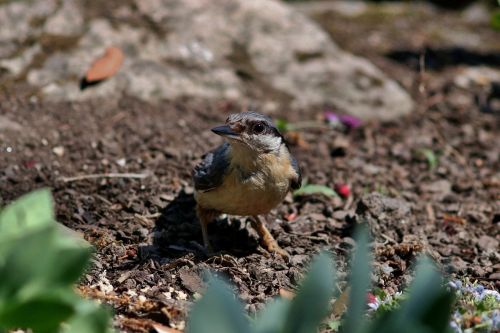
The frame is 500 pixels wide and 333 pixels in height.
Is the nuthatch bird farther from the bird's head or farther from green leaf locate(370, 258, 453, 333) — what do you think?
green leaf locate(370, 258, 453, 333)

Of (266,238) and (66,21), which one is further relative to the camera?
(66,21)

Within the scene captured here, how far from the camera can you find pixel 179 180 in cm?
622

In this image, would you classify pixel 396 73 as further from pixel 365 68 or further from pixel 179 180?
pixel 179 180

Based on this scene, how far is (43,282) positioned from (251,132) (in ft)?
9.13

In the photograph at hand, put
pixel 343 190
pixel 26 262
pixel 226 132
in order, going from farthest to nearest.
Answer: pixel 343 190, pixel 226 132, pixel 26 262

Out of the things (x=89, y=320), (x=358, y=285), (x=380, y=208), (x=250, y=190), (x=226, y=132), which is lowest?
(x=380, y=208)

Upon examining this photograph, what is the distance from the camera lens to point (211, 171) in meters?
5.20

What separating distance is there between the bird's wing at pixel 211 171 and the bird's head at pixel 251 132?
15cm

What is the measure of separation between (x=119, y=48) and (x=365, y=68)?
9.00ft

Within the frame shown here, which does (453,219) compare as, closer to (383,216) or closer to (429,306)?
(383,216)

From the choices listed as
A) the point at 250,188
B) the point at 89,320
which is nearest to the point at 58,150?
the point at 250,188

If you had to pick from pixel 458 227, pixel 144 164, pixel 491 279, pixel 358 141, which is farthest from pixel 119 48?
pixel 491 279

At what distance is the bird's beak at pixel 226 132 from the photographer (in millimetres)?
5039

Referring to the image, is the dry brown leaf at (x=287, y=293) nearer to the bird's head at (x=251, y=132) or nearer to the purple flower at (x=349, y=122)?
the bird's head at (x=251, y=132)
